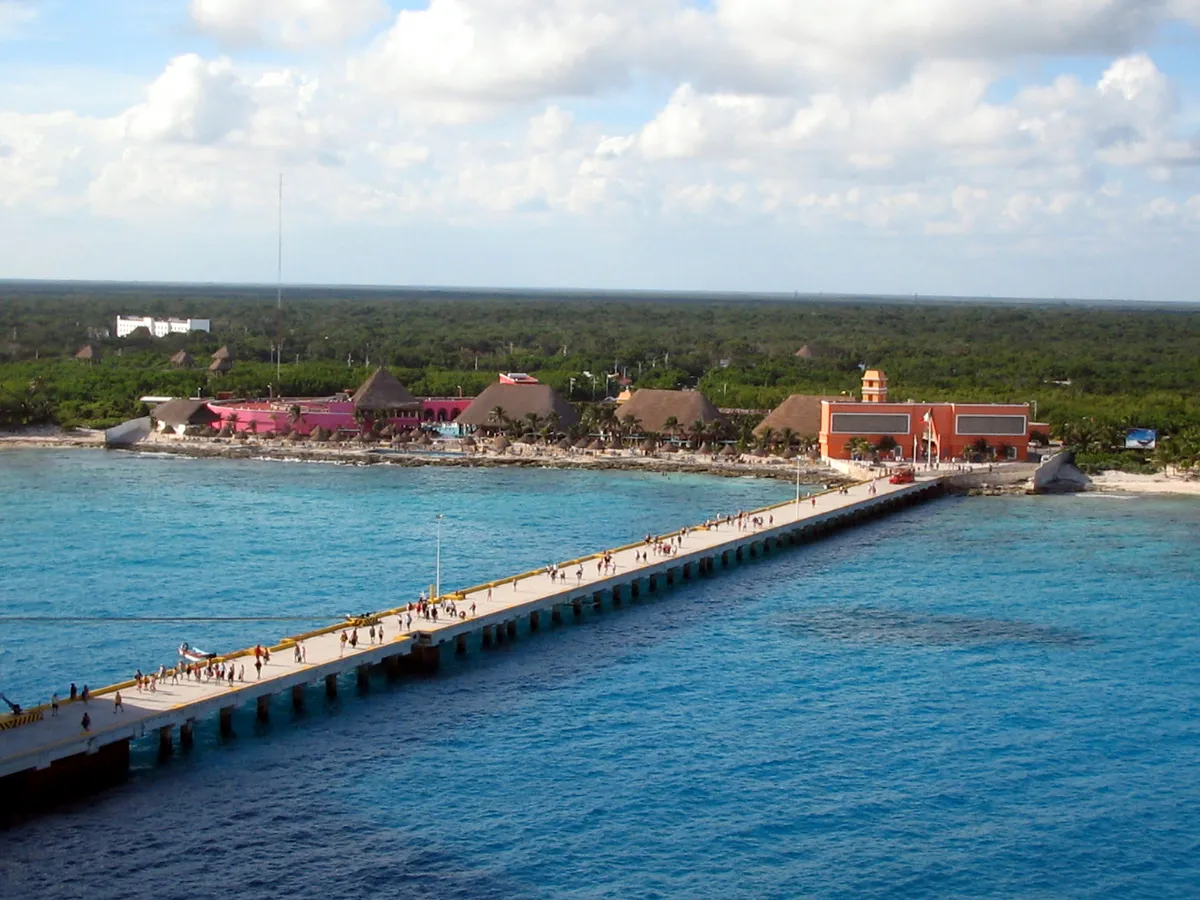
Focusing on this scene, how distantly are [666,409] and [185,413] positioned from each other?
32.5 metres

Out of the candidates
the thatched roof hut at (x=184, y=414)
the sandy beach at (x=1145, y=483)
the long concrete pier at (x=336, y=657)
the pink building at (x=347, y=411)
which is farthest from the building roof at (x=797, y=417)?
the thatched roof hut at (x=184, y=414)

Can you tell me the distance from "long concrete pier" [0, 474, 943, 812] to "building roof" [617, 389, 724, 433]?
30.0 m

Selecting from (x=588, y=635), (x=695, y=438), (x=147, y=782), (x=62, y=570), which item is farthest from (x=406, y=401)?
(x=147, y=782)

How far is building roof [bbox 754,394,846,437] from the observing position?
98.9m

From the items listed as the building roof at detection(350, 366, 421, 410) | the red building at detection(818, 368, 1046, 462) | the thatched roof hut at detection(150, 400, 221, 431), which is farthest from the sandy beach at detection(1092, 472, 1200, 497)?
the thatched roof hut at detection(150, 400, 221, 431)

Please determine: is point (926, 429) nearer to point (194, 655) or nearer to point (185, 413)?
point (185, 413)

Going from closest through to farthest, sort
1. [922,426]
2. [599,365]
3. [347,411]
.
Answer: [922,426] < [347,411] < [599,365]

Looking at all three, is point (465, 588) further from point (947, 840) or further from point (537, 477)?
point (537, 477)

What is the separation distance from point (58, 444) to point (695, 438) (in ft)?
135

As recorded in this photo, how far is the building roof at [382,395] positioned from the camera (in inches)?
4257

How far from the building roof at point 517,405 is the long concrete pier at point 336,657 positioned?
3503 centimetres

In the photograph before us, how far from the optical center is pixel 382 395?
109m

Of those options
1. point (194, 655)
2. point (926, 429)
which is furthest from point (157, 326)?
point (194, 655)

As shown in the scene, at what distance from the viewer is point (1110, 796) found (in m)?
35.2
